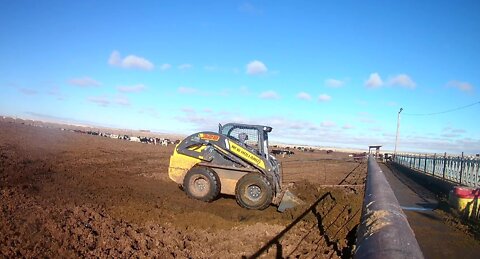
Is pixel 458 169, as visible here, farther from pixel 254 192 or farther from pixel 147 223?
pixel 147 223

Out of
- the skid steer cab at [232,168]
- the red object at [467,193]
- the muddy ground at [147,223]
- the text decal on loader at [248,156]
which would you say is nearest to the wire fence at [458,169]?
the red object at [467,193]

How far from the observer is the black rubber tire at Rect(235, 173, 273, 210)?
35.8ft

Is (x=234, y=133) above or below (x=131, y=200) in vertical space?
above

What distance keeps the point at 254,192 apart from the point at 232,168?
36.4 inches

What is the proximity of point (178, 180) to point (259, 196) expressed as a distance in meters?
2.52

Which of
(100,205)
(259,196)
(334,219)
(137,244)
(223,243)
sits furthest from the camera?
(259,196)

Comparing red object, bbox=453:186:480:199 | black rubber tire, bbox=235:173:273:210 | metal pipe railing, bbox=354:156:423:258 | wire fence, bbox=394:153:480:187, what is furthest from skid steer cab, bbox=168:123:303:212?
wire fence, bbox=394:153:480:187

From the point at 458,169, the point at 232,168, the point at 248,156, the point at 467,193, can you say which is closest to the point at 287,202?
the point at 248,156

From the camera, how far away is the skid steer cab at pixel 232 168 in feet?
36.2

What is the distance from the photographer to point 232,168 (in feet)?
37.3

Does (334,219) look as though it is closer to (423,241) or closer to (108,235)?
(423,241)

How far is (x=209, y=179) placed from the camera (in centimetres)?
1121

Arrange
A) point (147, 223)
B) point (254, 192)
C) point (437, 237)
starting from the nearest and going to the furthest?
point (437, 237) → point (147, 223) → point (254, 192)

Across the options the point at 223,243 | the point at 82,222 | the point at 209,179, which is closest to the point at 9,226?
the point at 82,222
